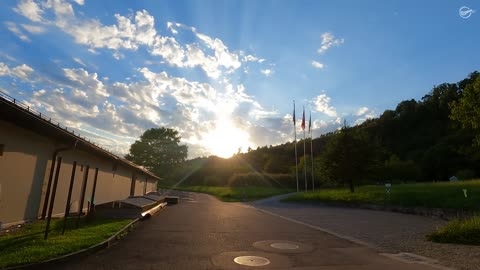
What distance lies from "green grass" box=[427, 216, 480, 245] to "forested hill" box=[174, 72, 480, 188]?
1873 cm

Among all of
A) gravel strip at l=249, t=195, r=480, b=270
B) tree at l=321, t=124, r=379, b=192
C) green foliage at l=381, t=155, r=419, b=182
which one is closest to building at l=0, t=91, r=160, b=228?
gravel strip at l=249, t=195, r=480, b=270

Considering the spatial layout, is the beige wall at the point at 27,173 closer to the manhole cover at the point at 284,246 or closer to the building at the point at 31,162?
the building at the point at 31,162

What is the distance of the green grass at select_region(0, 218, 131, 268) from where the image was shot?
7074mm

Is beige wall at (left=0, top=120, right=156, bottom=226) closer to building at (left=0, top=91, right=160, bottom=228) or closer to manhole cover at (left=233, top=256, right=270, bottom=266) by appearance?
building at (left=0, top=91, right=160, bottom=228)

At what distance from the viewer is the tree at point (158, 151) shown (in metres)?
79.8

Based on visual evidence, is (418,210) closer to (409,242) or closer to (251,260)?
(409,242)

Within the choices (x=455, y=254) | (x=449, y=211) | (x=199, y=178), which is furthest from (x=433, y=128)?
(x=455, y=254)

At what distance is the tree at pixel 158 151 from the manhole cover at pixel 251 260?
72089mm

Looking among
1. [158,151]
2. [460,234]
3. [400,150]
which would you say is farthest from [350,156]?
[400,150]

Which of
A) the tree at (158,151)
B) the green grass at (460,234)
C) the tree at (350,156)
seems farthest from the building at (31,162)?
the tree at (158,151)

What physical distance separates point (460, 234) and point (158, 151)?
242 feet

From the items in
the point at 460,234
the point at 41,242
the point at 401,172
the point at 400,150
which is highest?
the point at 400,150

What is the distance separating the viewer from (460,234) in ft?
37.3

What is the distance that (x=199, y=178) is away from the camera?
9819 centimetres
